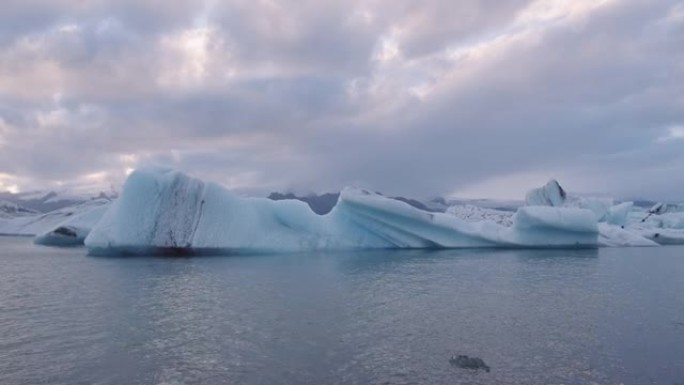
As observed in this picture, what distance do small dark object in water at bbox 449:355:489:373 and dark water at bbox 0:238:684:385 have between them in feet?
0.33

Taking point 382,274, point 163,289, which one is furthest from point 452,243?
point 163,289

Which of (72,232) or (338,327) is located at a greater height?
(72,232)

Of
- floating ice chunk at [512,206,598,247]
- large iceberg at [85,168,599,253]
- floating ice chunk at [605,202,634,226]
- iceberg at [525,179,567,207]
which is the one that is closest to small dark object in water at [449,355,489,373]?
large iceberg at [85,168,599,253]

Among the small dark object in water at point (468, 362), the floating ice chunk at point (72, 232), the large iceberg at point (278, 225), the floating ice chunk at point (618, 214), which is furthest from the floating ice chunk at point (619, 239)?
the floating ice chunk at point (72, 232)

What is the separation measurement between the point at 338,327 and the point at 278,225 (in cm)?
1123

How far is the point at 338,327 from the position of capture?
22.3ft

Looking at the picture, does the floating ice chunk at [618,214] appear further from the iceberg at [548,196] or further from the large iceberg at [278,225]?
the large iceberg at [278,225]

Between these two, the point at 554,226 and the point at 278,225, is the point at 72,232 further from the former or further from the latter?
the point at 554,226

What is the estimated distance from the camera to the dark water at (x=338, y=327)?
5.11 m

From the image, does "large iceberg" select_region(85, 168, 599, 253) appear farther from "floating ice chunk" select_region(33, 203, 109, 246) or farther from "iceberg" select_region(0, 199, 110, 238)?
"iceberg" select_region(0, 199, 110, 238)

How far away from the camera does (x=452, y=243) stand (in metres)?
19.7

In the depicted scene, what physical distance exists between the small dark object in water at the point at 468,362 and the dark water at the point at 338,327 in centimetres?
10

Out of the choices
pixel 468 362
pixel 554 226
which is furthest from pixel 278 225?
pixel 468 362

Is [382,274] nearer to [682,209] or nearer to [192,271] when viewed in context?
[192,271]
